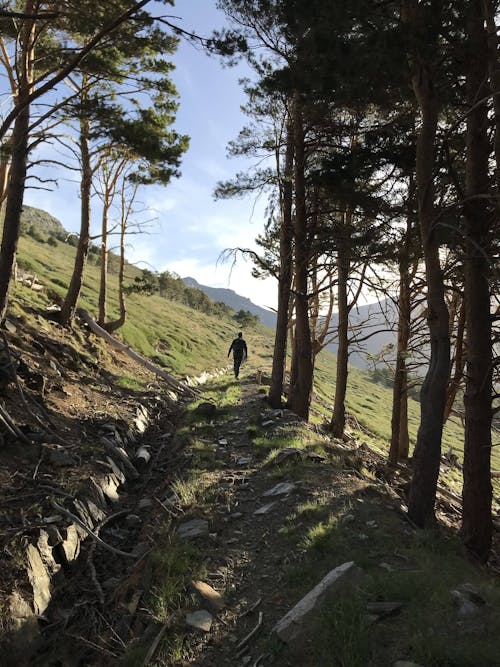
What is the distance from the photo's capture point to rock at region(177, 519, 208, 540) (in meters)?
5.70

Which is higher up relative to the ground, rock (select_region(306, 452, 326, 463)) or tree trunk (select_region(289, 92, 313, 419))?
tree trunk (select_region(289, 92, 313, 419))

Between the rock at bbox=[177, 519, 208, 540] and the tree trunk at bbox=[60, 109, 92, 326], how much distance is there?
12960mm

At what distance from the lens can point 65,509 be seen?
591 cm

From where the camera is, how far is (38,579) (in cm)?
476

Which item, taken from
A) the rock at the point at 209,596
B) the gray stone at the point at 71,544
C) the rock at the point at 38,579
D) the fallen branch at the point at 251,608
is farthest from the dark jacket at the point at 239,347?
the fallen branch at the point at 251,608

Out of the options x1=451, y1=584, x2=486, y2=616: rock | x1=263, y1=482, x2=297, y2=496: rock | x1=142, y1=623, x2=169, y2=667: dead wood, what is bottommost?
x1=142, y1=623, x2=169, y2=667: dead wood

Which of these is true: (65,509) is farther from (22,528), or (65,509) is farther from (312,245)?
(312,245)

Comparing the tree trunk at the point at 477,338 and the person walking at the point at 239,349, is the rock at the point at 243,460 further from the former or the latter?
the person walking at the point at 239,349

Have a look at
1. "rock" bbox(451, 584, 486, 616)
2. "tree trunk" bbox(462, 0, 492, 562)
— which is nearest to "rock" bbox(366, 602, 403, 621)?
"rock" bbox(451, 584, 486, 616)

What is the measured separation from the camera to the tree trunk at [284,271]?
14367 millimetres

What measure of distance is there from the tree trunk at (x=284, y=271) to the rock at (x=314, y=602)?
35.2 feet

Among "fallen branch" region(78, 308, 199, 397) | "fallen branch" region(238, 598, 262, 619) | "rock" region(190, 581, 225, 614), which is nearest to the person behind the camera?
"fallen branch" region(238, 598, 262, 619)

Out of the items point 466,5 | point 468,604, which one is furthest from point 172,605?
point 466,5

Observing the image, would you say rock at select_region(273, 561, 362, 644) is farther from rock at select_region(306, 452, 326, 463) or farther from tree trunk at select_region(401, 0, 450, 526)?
rock at select_region(306, 452, 326, 463)
